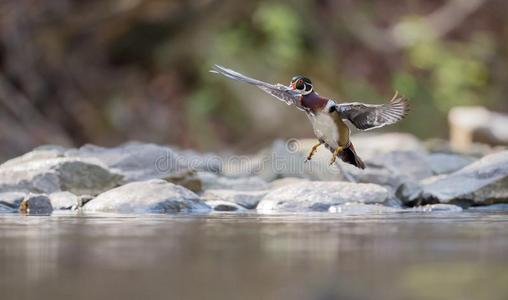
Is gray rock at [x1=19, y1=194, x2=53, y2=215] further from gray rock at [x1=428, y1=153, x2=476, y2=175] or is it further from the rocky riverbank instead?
gray rock at [x1=428, y1=153, x2=476, y2=175]

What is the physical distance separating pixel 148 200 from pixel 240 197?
813 mm

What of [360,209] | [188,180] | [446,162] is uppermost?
[446,162]

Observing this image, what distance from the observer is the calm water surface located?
219 centimetres

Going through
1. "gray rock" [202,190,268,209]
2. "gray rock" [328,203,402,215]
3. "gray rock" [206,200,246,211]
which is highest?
"gray rock" [202,190,268,209]

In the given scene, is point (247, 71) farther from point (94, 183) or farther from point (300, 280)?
point (300, 280)

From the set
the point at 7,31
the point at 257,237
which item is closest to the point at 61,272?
the point at 257,237

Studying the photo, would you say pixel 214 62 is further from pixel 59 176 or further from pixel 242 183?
pixel 59 176

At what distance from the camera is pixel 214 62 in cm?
1398

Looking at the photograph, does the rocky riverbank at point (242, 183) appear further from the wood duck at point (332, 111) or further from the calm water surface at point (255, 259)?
the calm water surface at point (255, 259)

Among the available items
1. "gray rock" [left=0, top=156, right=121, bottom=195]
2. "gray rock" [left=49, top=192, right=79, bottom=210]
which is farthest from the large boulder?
"gray rock" [left=49, top=192, right=79, bottom=210]

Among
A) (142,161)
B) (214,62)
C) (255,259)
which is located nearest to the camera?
(255,259)

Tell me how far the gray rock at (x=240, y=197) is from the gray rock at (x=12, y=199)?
109cm

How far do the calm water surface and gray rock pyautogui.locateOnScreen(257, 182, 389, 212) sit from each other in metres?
1.10

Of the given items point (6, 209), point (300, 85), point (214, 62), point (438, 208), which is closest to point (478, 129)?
point (214, 62)
